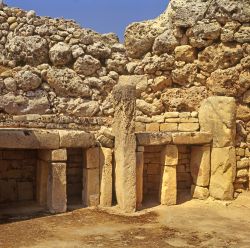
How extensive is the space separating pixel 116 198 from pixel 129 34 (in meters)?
7.50

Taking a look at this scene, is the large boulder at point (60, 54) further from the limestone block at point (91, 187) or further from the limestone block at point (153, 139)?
the limestone block at point (91, 187)

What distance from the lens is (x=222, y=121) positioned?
34.9 ft

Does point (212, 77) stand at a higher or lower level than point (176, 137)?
higher

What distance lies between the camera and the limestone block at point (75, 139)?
8.84 metres

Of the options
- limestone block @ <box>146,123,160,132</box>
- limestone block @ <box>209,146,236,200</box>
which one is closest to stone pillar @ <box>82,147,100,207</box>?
limestone block @ <box>146,123,160,132</box>

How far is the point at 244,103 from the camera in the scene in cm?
1198

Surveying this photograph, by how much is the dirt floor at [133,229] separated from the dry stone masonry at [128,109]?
2.09ft

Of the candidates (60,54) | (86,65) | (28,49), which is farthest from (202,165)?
(28,49)

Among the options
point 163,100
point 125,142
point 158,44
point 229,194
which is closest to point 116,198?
point 125,142

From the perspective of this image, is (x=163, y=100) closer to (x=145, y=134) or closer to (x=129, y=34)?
(x=129, y=34)

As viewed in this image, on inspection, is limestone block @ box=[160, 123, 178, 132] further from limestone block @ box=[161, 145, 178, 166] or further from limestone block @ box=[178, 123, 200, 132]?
limestone block @ box=[161, 145, 178, 166]

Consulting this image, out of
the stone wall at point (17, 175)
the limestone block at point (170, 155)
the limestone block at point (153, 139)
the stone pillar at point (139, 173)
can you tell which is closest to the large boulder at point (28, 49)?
the stone wall at point (17, 175)

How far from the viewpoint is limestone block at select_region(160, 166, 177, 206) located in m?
10.0

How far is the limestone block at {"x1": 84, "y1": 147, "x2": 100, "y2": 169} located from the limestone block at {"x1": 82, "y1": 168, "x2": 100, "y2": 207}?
12cm
